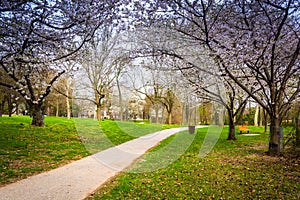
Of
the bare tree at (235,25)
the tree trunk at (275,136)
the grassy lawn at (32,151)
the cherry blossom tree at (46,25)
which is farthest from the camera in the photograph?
the tree trunk at (275,136)

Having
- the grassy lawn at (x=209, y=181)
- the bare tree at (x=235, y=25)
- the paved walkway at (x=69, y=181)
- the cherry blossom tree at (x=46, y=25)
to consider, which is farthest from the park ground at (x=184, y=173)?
the cherry blossom tree at (x=46, y=25)

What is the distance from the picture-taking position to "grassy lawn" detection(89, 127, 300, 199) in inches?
159

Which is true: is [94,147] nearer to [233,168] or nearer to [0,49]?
[0,49]

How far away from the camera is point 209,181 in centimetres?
481

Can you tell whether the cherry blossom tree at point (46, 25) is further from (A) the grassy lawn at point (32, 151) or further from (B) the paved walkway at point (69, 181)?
(B) the paved walkway at point (69, 181)

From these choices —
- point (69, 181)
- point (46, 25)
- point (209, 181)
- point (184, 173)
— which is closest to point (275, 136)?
point (184, 173)

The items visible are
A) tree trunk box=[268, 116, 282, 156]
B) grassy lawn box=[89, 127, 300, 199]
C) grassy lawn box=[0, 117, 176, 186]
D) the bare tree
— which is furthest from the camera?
tree trunk box=[268, 116, 282, 156]

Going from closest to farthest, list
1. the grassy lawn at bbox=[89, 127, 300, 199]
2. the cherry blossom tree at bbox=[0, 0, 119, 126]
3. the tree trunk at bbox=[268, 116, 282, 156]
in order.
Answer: the grassy lawn at bbox=[89, 127, 300, 199] < the cherry blossom tree at bbox=[0, 0, 119, 126] < the tree trunk at bbox=[268, 116, 282, 156]

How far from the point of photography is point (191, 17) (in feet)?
20.6

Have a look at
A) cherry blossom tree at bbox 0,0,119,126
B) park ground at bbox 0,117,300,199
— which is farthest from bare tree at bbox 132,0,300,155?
park ground at bbox 0,117,300,199

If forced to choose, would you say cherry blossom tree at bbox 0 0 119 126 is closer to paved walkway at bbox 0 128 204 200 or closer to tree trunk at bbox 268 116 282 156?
paved walkway at bbox 0 128 204 200

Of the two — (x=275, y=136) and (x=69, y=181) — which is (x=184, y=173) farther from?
(x=275, y=136)

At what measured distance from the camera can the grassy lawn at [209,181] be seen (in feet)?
13.3

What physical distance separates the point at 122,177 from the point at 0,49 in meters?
5.27
